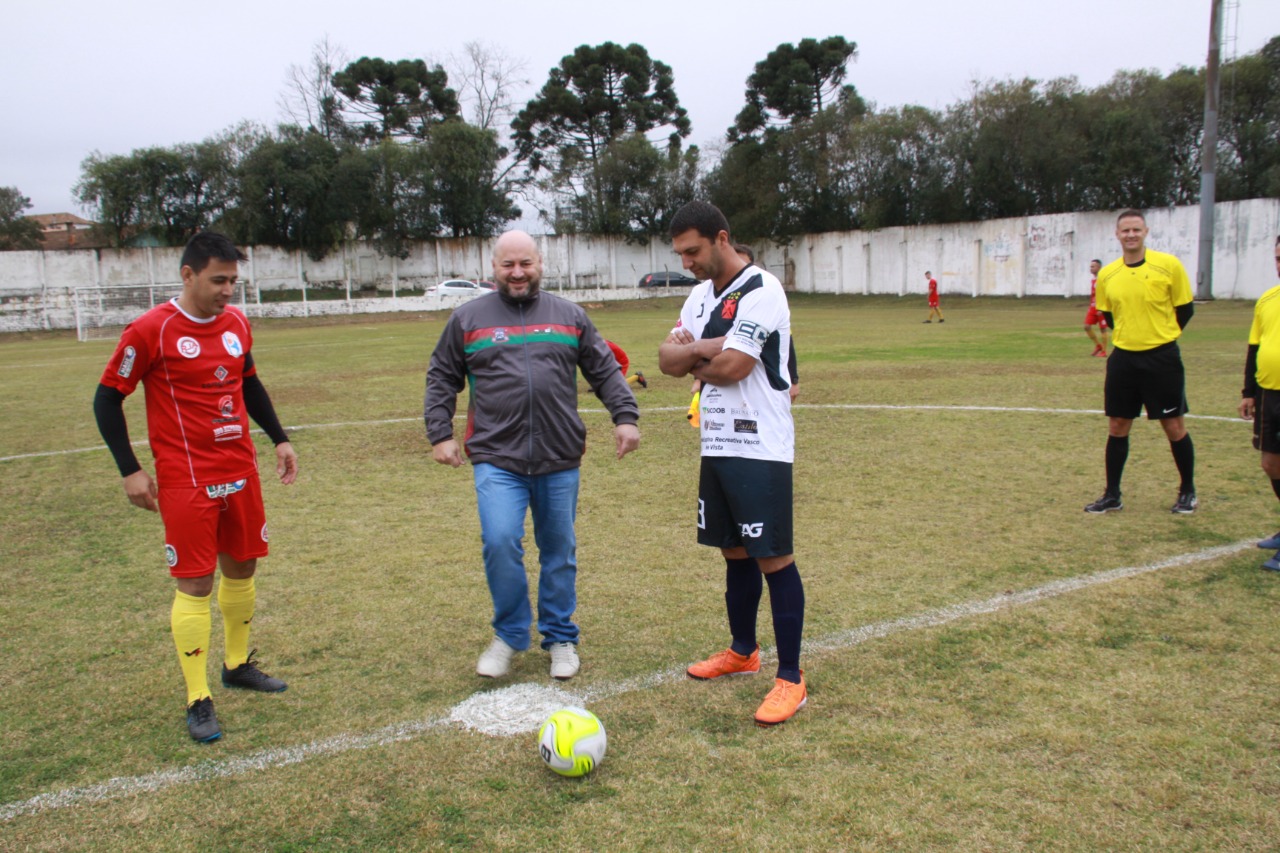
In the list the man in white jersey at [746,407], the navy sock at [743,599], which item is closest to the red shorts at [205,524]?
the man in white jersey at [746,407]

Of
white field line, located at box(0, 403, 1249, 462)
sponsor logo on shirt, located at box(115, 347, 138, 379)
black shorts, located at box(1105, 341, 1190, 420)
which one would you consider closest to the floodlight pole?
white field line, located at box(0, 403, 1249, 462)

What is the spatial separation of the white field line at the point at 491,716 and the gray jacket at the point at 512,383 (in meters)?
1.07

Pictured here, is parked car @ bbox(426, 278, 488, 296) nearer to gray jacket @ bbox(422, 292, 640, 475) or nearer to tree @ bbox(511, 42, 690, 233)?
Answer: tree @ bbox(511, 42, 690, 233)

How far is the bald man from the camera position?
4.38 meters

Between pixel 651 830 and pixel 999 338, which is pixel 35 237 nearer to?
pixel 999 338

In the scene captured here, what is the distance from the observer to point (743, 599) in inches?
170

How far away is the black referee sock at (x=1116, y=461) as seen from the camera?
6.98 metres

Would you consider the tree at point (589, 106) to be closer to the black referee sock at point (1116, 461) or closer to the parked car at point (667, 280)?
the parked car at point (667, 280)

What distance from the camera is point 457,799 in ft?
11.0

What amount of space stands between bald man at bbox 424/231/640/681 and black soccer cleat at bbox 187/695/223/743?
46.2 inches

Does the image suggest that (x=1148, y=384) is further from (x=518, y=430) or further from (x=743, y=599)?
(x=518, y=430)

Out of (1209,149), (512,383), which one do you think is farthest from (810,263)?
(512,383)

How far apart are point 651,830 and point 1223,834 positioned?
1.88m

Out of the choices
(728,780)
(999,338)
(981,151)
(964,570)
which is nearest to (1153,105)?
(981,151)
